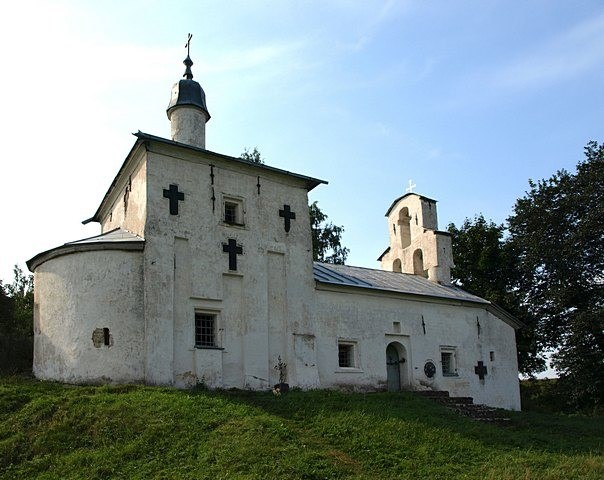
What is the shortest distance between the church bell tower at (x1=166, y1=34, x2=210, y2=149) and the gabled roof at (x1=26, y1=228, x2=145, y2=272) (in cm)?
407

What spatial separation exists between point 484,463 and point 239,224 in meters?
9.51

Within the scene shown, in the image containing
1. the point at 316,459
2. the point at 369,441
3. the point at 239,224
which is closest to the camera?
the point at 316,459

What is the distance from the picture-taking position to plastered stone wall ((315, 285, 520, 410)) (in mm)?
19781

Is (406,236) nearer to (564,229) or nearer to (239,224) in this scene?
(564,229)

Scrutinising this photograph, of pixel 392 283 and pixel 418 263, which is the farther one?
pixel 418 263

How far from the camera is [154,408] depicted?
13.3m

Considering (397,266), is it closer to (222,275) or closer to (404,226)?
(404,226)

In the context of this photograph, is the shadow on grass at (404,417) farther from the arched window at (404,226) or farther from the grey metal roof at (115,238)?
the arched window at (404,226)

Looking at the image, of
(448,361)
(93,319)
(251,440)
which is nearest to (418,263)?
(448,361)

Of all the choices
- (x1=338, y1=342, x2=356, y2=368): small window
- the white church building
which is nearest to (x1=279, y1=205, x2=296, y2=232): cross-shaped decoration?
the white church building

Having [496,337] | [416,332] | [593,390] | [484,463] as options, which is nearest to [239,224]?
[416,332]

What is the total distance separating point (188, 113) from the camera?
66.2ft

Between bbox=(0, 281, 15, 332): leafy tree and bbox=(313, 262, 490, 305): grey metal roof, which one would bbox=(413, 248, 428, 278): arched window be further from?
bbox=(0, 281, 15, 332): leafy tree

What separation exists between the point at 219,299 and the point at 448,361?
9367 millimetres
